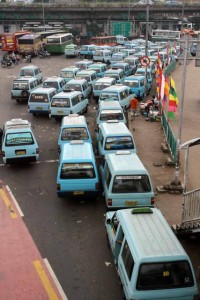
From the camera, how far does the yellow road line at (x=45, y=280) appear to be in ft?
30.6

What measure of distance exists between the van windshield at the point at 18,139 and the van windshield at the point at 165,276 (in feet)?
33.8

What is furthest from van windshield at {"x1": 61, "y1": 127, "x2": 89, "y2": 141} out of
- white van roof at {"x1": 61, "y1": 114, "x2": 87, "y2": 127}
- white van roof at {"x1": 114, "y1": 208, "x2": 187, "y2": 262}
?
white van roof at {"x1": 114, "y1": 208, "x2": 187, "y2": 262}

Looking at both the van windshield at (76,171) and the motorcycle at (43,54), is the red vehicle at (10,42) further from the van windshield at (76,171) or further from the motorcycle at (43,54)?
the van windshield at (76,171)

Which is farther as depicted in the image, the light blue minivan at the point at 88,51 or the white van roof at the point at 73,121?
the light blue minivan at the point at 88,51

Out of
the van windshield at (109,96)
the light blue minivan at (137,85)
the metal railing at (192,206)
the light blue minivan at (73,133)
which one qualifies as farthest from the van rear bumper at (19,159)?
the light blue minivan at (137,85)

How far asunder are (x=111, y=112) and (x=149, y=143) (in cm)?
242

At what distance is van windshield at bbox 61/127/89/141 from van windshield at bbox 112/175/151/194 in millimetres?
5730

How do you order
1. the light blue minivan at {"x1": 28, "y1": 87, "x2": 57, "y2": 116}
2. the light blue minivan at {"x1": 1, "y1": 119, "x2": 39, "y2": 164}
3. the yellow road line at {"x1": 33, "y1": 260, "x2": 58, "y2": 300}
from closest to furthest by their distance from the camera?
the yellow road line at {"x1": 33, "y1": 260, "x2": 58, "y2": 300} → the light blue minivan at {"x1": 1, "y1": 119, "x2": 39, "y2": 164} → the light blue minivan at {"x1": 28, "y1": 87, "x2": 57, "y2": 116}

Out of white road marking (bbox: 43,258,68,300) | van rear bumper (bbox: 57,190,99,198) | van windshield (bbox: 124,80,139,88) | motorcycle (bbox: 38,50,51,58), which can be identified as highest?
van windshield (bbox: 124,80,139,88)

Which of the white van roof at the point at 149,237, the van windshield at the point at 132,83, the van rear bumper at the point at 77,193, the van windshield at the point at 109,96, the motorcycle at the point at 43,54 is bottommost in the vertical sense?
the motorcycle at the point at 43,54

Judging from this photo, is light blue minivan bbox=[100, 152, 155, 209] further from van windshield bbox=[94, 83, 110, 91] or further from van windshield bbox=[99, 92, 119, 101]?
van windshield bbox=[94, 83, 110, 91]

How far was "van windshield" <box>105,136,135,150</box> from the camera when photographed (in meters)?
16.4

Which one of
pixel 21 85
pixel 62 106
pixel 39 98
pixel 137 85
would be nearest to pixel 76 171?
pixel 62 106

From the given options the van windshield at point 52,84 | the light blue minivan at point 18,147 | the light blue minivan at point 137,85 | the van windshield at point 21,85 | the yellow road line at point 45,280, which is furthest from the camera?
the light blue minivan at point 137,85
